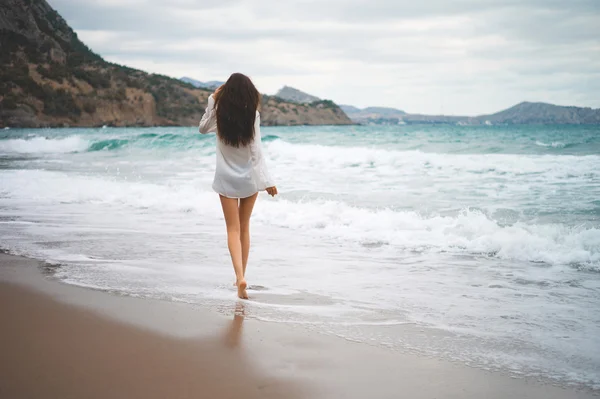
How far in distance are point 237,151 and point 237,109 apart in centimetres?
38

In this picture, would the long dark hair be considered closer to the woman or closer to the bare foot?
the woman

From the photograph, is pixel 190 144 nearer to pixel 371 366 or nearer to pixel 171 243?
pixel 171 243

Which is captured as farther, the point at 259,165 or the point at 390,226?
the point at 390,226

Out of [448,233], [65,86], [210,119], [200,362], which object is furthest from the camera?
[65,86]

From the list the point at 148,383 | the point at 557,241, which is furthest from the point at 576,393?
the point at 557,241

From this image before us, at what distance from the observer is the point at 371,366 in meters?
3.02

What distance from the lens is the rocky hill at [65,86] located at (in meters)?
82.9

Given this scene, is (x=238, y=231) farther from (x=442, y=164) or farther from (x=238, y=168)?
(x=442, y=164)

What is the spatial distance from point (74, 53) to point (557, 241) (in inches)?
4518

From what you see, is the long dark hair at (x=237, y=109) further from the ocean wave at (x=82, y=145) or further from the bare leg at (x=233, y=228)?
the ocean wave at (x=82, y=145)

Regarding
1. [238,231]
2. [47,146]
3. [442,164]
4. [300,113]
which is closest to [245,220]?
[238,231]

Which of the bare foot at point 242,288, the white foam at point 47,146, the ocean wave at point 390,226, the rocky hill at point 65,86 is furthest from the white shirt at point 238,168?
the rocky hill at point 65,86

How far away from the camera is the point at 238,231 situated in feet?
15.3

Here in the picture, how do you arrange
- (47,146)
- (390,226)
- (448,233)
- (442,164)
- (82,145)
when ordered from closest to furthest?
(448,233), (390,226), (442,164), (47,146), (82,145)
